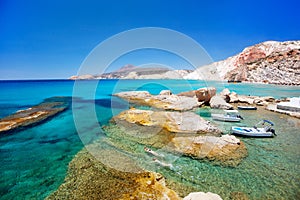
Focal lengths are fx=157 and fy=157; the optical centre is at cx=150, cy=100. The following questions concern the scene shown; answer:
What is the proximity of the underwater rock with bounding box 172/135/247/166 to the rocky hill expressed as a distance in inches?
3440

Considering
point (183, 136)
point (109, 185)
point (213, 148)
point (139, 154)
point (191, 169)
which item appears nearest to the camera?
point (109, 185)

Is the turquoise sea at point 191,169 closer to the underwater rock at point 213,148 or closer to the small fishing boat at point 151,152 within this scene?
the underwater rock at point 213,148

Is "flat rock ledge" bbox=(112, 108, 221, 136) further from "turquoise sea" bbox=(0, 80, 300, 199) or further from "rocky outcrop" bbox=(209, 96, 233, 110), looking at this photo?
"rocky outcrop" bbox=(209, 96, 233, 110)

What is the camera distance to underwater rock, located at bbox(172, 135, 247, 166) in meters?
10.3

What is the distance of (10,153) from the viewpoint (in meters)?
11.5

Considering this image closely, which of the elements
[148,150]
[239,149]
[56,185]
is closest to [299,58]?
[239,149]

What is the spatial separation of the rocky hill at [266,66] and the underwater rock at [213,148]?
87388mm

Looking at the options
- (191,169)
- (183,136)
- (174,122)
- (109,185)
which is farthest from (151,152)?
(174,122)

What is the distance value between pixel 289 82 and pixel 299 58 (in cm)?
1151

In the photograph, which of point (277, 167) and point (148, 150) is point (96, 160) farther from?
point (277, 167)

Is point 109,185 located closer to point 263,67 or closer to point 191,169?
point 191,169

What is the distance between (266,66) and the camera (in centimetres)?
8600

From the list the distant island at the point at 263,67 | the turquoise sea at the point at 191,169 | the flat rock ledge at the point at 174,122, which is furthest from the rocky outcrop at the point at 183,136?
the distant island at the point at 263,67

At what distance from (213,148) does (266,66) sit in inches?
3856
